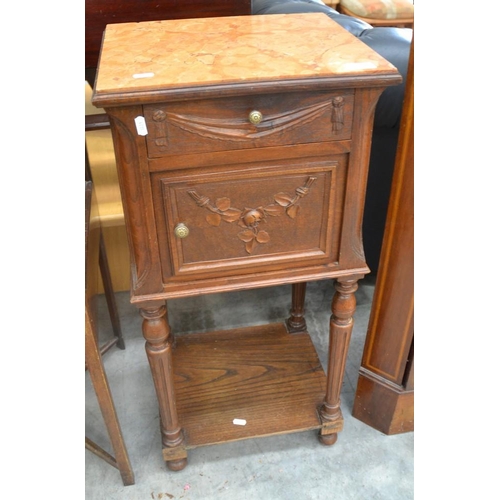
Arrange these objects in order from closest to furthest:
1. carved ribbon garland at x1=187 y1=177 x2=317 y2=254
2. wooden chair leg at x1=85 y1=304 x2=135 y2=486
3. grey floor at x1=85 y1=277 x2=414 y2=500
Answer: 1. carved ribbon garland at x1=187 y1=177 x2=317 y2=254
2. wooden chair leg at x1=85 y1=304 x2=135 y2=486
3. grey floor at x1=85 y1=277 x2=414 y2=500

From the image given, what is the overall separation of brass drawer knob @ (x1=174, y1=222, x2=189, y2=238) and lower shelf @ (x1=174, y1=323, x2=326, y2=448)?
593 mm

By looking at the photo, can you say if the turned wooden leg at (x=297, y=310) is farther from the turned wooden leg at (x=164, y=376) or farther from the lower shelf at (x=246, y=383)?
the turned wooden leg at (x=164, y=376)

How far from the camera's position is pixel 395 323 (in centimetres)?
120

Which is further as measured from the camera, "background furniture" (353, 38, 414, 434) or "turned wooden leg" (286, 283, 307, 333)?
"turned wooden leg" (286, 283, 307, 333)

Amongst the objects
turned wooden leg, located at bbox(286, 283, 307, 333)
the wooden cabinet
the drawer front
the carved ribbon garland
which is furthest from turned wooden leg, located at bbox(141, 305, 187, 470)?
turned wooden leg, located at bbox(286, 283, 307, 333)

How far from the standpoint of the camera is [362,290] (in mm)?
1814

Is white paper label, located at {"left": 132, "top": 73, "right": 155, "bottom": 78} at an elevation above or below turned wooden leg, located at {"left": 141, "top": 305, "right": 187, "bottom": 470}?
above

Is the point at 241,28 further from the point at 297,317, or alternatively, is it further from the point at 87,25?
the point at 297,317

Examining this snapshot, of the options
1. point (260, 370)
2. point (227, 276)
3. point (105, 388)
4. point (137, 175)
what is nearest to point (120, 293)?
point (260, 370)

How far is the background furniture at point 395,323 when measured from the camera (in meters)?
1.03

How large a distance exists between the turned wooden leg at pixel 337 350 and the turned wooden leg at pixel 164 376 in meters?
0.35

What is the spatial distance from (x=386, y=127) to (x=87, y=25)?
2.63 feet

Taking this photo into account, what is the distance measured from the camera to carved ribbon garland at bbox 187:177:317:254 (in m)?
0.88

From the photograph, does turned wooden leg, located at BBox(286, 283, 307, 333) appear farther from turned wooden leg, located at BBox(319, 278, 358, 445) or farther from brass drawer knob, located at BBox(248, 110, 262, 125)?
brass drawer knob, located at BBox(248, 110, 262, 125)
